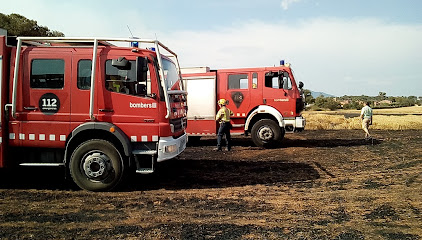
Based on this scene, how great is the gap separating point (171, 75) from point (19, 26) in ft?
86.0

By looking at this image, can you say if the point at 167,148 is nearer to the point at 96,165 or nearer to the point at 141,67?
the point at 96,165

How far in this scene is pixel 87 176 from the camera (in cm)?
624

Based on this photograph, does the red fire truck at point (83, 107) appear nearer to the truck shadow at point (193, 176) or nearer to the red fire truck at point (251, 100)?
the truck shadow at point (193, 176)

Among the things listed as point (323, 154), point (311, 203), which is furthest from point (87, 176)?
point (323, 154)

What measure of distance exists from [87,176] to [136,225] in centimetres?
217

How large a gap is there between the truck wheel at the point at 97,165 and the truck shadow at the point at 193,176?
0.48 m

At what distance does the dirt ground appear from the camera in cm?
428

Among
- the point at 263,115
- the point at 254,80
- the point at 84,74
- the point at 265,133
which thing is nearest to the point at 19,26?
the point at 254,80

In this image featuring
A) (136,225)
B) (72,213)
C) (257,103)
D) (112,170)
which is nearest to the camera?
(136,225)

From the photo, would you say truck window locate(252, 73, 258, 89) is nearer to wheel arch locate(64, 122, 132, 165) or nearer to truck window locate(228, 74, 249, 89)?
truck window locate(228, 74, 249, 89)

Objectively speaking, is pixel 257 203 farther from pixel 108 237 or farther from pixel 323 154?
pixel 323 154

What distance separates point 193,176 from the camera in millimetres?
7930

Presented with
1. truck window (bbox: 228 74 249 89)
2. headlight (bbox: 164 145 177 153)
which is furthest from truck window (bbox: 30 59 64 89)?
truck window (bbox: 228 74 249 89)

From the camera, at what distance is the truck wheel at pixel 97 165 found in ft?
20.3
